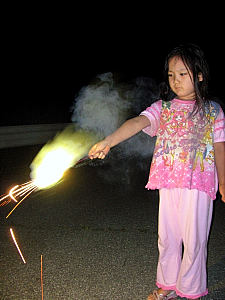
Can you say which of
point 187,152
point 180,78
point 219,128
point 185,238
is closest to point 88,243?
point 185,238

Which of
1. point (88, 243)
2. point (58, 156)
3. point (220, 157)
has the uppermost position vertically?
point (220, 157)

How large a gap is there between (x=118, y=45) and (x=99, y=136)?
72.8 feet

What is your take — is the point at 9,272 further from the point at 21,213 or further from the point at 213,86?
the point at 213,86

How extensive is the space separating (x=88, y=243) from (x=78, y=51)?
2566 centimetres

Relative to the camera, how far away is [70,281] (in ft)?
10.9

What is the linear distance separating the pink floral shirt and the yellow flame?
1298 millimetres

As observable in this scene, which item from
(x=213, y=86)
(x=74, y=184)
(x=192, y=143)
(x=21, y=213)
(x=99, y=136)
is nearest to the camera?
(x=192, y=143)

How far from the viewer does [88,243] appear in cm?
412

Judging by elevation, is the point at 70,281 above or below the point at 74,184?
→ above

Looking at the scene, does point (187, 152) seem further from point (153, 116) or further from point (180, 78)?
point (180, 78)

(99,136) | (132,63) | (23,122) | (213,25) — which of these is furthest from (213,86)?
(213,25)

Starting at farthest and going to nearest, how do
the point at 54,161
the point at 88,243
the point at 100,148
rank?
1. the point at 54,161
2. the point at 88,243
3. the point at 100,148

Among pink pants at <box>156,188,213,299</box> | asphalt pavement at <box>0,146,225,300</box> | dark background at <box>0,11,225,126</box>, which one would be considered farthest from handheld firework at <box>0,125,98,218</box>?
dark background at <box>0,11,225,126</box>

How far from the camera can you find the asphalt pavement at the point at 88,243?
10.6ft
